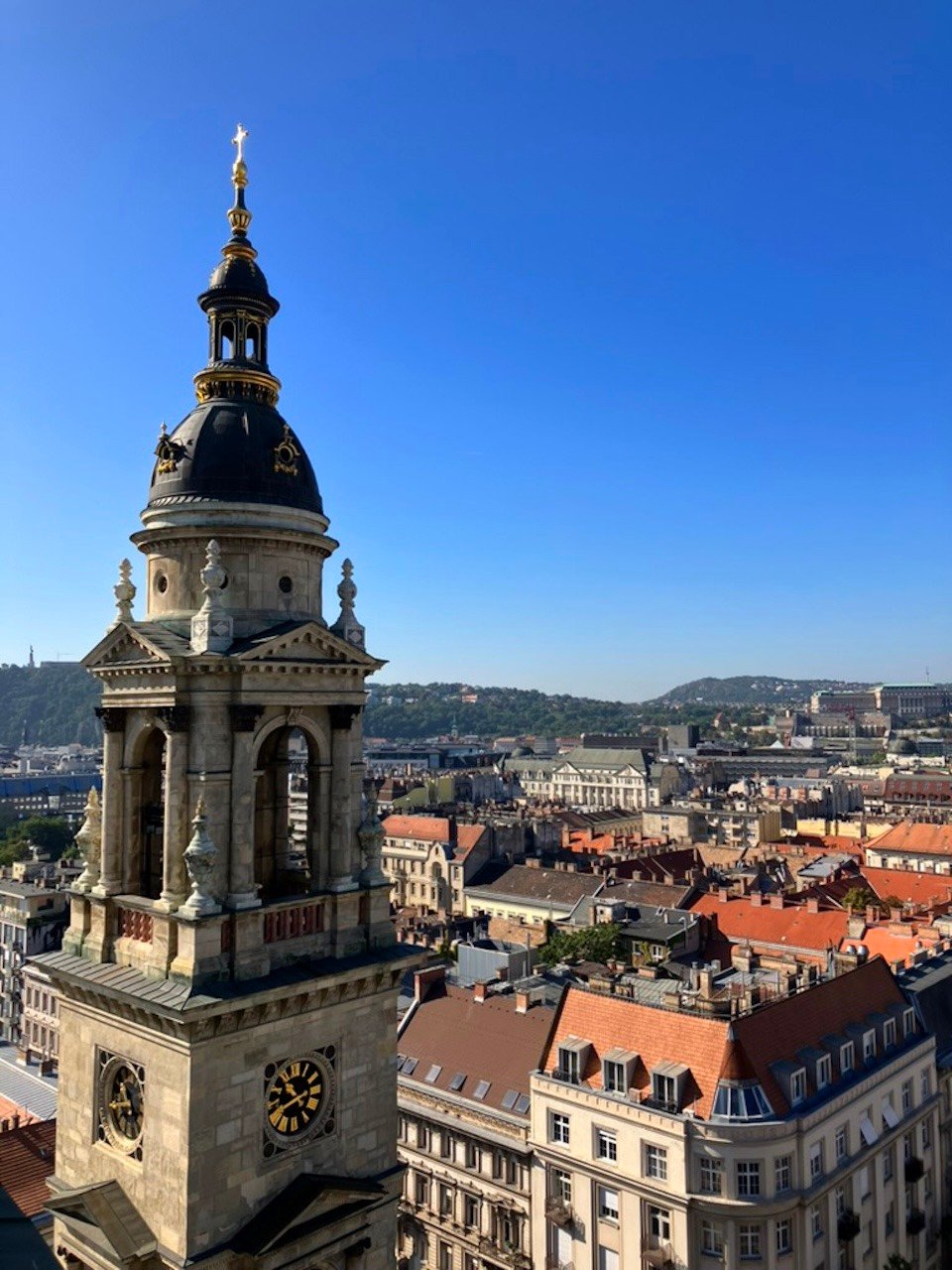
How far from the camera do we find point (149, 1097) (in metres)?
17.5

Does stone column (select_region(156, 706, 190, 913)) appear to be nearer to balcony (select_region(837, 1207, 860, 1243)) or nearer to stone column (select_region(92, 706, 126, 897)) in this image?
stone column (select_region(92, 706, 126, 897))

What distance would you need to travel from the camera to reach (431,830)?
116 metres

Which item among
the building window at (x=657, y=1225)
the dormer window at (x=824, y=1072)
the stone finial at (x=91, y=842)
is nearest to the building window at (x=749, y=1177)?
the building window at (x=657, y=1225)

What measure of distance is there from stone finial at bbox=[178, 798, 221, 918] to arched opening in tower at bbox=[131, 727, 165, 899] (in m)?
2.67

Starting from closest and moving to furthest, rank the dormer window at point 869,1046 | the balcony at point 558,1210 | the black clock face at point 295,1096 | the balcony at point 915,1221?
the black clock face at point 295,1096 → the balcony at point 558,1210 → the balcony at point 915,1221 → the dormer window at point 869,1046

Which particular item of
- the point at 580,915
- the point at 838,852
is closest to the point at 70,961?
the point at 580,915

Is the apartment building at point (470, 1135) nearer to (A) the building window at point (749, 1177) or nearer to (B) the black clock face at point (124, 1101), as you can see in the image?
(A) the building window at point (749, 1177)

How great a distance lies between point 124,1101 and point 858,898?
73915 millimetres

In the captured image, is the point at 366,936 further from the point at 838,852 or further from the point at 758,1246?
the point at 838,852

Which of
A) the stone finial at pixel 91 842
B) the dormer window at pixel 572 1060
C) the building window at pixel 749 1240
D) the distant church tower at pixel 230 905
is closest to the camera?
the distant church tower at pixel 230 905

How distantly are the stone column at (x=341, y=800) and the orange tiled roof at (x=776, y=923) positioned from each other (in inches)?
2053

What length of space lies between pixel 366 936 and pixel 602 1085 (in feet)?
69.2

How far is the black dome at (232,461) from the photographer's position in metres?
19.8

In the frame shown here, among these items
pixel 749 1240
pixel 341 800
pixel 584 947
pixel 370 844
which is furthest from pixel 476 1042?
pixel 341 800
